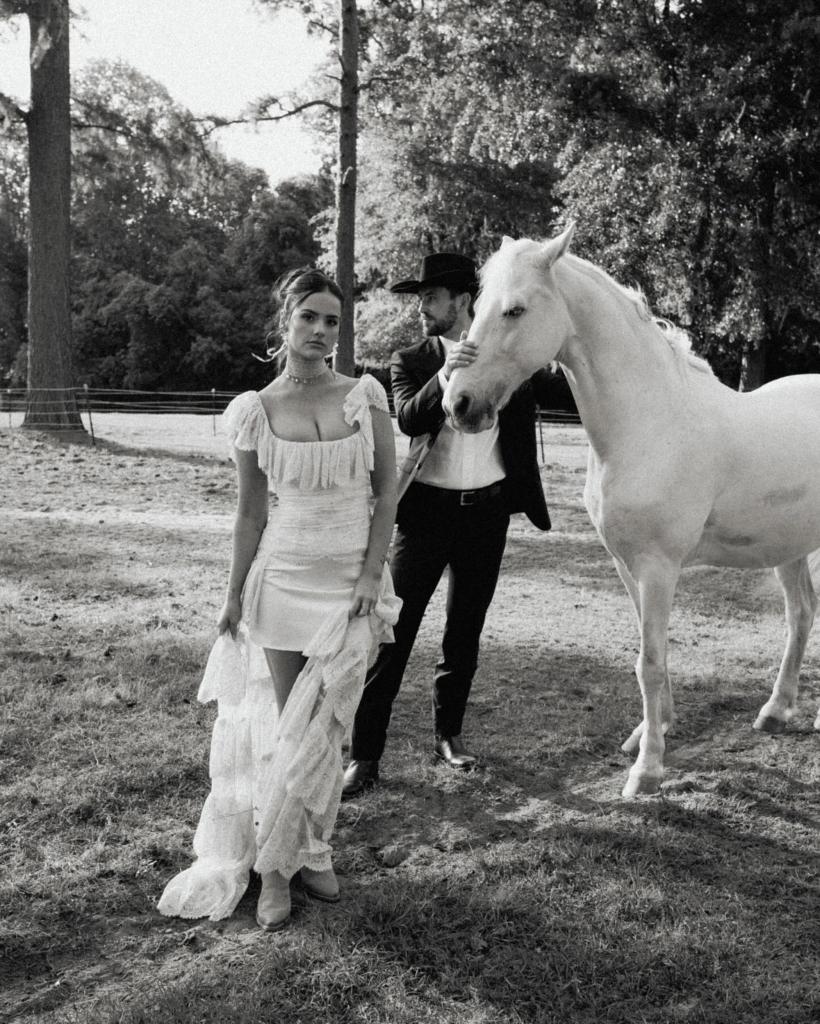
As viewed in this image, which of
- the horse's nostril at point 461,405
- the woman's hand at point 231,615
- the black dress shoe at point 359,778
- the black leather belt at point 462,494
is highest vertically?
the horse's nostril at point 461,405

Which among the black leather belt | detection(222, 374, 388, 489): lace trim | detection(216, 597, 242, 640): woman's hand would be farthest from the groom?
detection(216, 597, 242, 640): woman's hand

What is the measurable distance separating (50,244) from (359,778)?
47.5 feet

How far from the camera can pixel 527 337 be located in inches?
135

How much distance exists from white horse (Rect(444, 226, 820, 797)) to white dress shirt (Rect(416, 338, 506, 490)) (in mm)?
481

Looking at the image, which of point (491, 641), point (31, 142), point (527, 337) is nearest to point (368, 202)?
point (31, 142)

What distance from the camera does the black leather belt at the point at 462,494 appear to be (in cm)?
391

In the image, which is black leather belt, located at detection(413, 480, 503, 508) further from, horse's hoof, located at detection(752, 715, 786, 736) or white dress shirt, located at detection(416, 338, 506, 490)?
horse's hoof, located at detection(752, 715, 786, 736)

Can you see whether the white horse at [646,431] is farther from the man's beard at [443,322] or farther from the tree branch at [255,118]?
the tree branch at [255,118]

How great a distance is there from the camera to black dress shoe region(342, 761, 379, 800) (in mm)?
3898

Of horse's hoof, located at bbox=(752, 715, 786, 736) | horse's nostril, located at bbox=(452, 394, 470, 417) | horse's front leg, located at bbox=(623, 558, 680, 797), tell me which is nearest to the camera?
horse's nostril, located at bbox=(452, 394, 470, 417)

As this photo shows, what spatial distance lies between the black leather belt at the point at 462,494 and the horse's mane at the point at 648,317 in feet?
3.37

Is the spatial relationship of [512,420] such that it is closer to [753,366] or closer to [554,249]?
[554,249]

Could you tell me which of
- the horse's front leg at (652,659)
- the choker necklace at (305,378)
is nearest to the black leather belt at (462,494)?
the horse's front leg at (652,659)

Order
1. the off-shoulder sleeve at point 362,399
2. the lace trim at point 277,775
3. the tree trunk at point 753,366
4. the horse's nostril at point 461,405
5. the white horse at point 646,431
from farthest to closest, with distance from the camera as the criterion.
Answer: the tree trunk at point 753,366
the white horse at point 646,431
the horse's nostril at point 461,405
the off-shoulder sleeve at point 362,399
the lace trim at point 277,775
